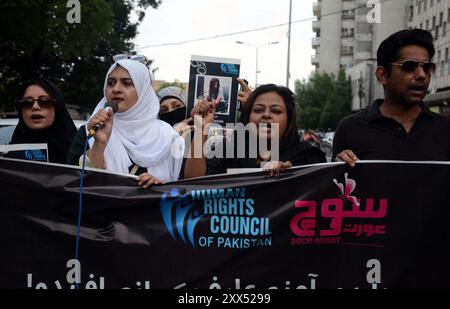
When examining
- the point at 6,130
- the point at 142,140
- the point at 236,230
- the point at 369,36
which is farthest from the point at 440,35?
the point at 236,230

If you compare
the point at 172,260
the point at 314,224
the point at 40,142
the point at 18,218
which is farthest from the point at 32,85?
the point at 314,224

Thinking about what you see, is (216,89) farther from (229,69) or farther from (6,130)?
(6,130)

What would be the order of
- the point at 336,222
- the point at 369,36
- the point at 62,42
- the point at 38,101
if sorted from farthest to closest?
1. the point at 369,36
2. the point at 62,42
3. the point at 38,101
4. the point at 336,222

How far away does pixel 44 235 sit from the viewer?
3.56 m

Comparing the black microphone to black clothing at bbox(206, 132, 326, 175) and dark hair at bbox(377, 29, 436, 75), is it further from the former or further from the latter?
dark hair at bbox(377, 29, 436, 75)

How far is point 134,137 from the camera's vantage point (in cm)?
402

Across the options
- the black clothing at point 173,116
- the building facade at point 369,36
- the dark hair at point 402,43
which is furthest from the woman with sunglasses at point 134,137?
the building facade at point 369,36

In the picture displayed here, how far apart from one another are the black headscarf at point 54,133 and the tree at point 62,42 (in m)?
12.0

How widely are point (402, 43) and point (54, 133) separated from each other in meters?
2.19

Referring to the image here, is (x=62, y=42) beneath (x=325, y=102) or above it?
beneath

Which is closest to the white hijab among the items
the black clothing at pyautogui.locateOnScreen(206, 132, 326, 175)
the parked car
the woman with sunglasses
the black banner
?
the woman with sunglasses

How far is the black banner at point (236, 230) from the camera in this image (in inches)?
139

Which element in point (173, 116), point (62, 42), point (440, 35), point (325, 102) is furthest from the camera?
point (325, 102)
